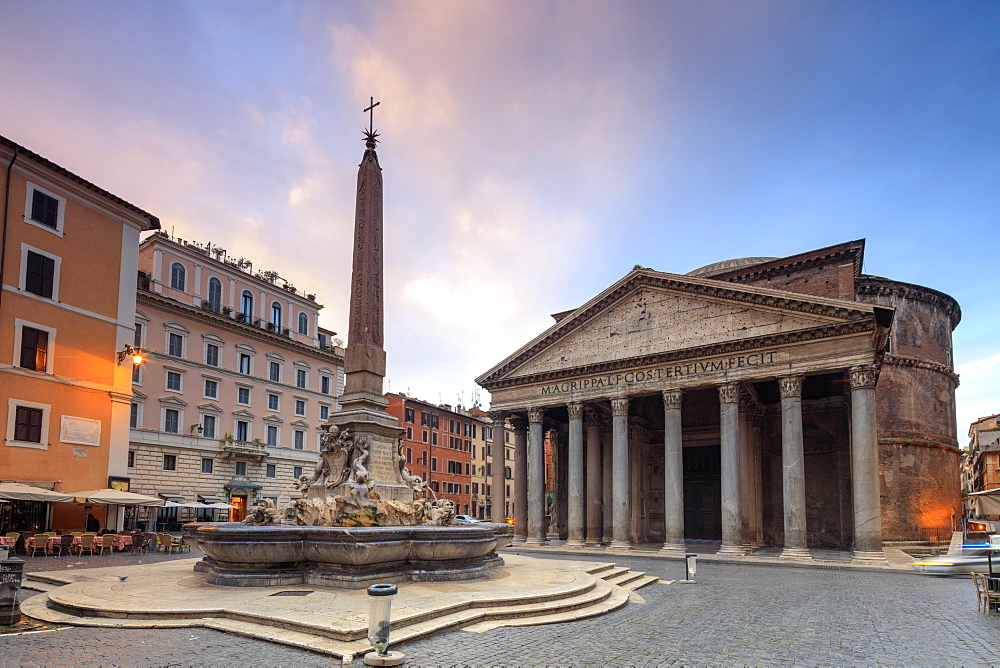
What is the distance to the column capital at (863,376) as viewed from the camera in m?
22.7

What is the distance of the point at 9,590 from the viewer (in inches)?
337

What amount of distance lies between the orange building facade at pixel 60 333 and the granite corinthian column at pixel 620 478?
61.0 ft

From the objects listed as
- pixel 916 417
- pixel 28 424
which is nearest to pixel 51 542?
pixel 28 424

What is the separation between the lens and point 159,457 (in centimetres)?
3181

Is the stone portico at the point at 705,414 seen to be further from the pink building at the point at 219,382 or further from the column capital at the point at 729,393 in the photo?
the pink building at the point at 219,382

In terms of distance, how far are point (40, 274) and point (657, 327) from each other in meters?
22.3

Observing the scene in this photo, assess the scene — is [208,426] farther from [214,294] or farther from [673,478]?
[673,478]

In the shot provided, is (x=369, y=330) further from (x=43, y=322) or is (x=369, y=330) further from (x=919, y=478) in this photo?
(x=919, y=478)

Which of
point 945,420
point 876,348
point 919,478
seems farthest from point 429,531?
point 945,420

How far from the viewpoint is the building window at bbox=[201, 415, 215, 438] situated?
1341 inches

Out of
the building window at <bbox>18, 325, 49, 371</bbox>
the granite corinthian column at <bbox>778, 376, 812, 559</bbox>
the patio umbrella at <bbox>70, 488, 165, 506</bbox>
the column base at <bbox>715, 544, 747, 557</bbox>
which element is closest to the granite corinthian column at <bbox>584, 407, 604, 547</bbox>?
the column base at <bbox>715, 544, 747, 557</bbox>

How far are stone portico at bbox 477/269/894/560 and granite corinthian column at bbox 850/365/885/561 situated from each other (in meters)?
0.05

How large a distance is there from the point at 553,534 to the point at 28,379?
24.5 metres

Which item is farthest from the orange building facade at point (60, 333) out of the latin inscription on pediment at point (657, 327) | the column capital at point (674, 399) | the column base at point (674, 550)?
the column capital at point (674, 399)
